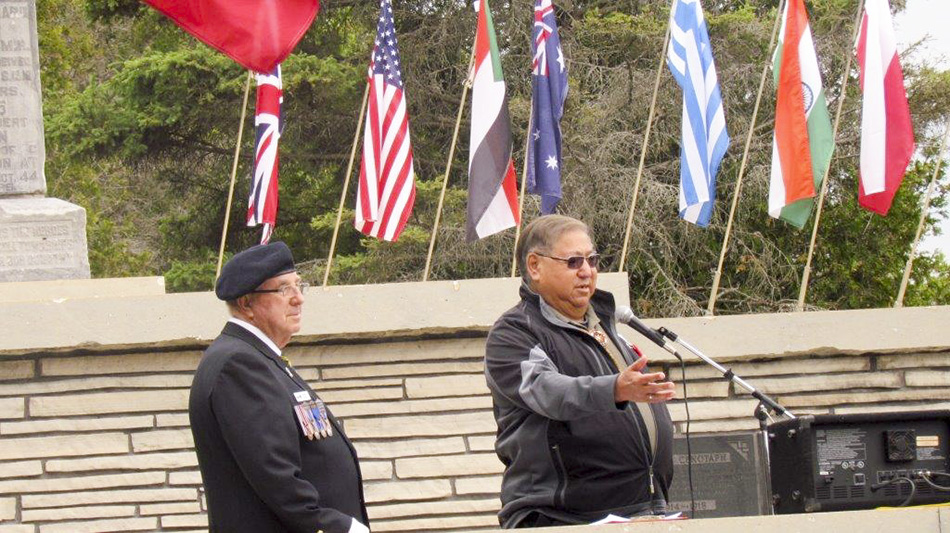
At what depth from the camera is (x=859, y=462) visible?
180 inches

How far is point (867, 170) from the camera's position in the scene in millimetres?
9070

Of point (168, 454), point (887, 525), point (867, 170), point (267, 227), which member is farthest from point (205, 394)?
point (867, 170)

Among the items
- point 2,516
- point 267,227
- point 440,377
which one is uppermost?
point 267,227

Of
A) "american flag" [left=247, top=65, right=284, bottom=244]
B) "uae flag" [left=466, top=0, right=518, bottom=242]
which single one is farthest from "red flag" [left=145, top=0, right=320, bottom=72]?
"uae flag" [left=466, top=0, right=518, bottom=242]

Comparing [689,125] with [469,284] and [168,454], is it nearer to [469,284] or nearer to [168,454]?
[469,284]

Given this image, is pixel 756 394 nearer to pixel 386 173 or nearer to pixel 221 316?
pixel 221 316

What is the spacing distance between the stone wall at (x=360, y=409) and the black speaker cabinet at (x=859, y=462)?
2.27m

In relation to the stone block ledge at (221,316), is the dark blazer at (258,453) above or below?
below

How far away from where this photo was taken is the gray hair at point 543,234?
4516mm

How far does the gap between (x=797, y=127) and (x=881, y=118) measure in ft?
1.62

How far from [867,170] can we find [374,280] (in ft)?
23.5

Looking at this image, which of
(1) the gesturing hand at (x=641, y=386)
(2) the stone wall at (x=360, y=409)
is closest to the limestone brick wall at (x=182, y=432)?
(2) the stone wall at (x=360, y=409)

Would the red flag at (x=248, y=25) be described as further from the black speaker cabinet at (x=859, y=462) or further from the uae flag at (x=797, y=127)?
the black speaker cabinet at (x=859, y=462)

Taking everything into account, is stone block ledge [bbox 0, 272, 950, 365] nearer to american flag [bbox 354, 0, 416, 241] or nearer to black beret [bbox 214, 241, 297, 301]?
american flag [bbox 354, 0, 416, 241]
